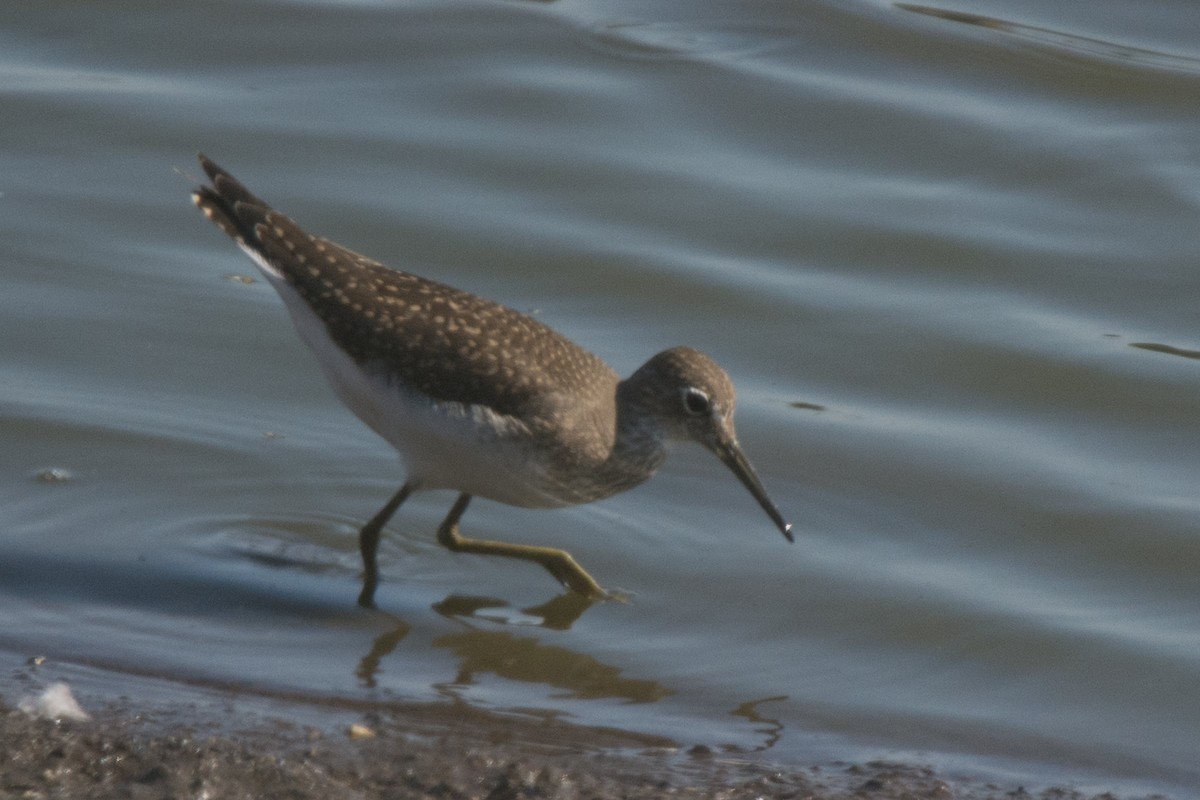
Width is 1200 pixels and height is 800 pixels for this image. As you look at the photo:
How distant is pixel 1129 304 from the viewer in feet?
32.9

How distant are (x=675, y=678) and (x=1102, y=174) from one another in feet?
19.1

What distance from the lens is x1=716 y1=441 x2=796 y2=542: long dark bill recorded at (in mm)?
7555

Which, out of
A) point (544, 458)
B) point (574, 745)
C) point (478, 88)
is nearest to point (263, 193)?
point (478, 88)

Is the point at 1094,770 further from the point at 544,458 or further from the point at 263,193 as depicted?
the point at 263,193

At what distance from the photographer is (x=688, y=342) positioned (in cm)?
966

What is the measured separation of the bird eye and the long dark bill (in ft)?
0.58

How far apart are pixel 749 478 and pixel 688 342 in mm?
2026

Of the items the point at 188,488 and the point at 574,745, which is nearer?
the point at 574,745

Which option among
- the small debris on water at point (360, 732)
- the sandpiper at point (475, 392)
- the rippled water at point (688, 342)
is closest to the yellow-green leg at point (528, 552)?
the sandpiper at point (475, 392)

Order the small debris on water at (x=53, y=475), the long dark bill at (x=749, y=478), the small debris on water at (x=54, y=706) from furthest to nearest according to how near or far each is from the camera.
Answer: the small debris on water at (x=53, y=475)
the long dark bill at (x=749, y=478)
the small debris on water at (x=54, y=706)

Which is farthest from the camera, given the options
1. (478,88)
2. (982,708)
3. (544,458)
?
(478,88)

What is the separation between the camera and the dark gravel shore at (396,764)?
17.4 feet

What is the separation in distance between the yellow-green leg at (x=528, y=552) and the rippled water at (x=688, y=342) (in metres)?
0.11

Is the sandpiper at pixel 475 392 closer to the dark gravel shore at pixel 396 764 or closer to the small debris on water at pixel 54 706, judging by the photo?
the dark gravel shore at pixel 396 764
